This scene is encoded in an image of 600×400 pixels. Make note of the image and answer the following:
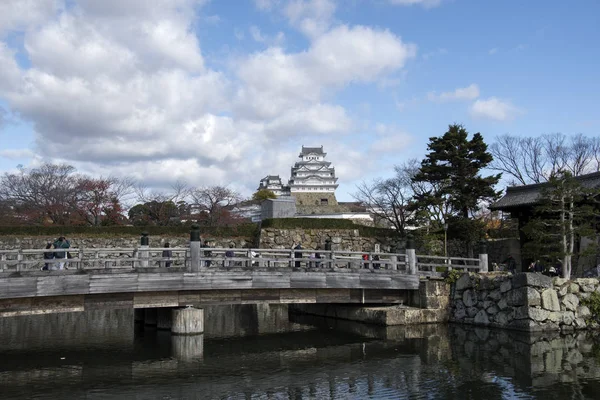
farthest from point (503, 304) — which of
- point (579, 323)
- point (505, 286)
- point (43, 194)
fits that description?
point (43, 194)

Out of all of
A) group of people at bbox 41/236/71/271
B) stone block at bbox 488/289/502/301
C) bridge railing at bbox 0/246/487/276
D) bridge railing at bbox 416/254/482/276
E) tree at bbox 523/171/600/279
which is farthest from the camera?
bridge railing at bbox 416/254/482/276

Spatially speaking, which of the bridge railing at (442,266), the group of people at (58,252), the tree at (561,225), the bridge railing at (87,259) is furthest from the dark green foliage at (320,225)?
the tree at (561,225)

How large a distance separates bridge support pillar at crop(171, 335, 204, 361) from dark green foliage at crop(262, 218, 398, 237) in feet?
59.2

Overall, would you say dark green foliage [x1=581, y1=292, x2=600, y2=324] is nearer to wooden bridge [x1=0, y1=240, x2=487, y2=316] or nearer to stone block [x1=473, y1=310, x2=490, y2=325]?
stone block [x1=473, y1=310, x2=490, y2=325]

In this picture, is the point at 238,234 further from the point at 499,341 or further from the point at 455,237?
the point at 499,341

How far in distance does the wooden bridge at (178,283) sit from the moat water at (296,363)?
1.39 metres

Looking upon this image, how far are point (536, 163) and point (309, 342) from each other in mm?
31443

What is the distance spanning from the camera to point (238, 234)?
3681cm

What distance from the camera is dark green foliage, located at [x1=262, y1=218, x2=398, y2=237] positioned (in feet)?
116

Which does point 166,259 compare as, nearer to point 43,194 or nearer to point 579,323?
point 579,323

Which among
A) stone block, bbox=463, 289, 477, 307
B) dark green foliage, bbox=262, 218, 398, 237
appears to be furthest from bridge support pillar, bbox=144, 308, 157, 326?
dark green foliage, bbox=262, 218, 398, 237

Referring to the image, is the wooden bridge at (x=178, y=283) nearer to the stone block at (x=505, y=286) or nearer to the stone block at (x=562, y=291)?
the stone block at (x=505, y=286)

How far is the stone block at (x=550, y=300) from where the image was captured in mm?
17672

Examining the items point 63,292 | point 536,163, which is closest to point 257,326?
point 63,292
